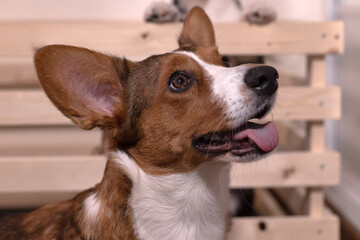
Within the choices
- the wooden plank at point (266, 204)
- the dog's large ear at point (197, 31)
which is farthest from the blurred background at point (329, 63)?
the dog's large ear at point (197, 31)

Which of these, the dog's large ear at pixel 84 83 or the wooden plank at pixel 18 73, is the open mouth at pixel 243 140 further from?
the wooden plank at pixel 18 73

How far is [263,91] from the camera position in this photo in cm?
123

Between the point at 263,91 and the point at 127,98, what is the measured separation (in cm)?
47

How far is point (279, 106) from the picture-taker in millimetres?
2139

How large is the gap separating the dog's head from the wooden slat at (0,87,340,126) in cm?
81

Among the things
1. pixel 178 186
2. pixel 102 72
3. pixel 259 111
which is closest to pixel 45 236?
pixel 178 186

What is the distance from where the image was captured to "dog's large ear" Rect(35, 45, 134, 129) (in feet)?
4.03

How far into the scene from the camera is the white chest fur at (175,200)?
1374 mm

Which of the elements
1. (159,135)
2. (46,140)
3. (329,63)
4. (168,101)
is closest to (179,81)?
(168,101)

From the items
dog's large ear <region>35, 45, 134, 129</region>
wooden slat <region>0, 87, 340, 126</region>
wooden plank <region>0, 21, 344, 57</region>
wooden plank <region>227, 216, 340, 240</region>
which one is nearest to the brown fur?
dog's large ear <region>35, 45, 134, 129</region>

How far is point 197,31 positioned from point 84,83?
579 millimetres

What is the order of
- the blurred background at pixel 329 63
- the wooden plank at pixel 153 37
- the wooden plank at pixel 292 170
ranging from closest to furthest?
1. the wooden plank at pixel 153 37
2. the wooden plank at pixel 292 170
3. the blurred background at pixel 329 63

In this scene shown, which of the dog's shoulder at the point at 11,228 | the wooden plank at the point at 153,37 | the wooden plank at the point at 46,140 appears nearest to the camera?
the dog's shoulder at the point at 11,228

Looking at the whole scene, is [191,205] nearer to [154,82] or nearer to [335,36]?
[154,82]
